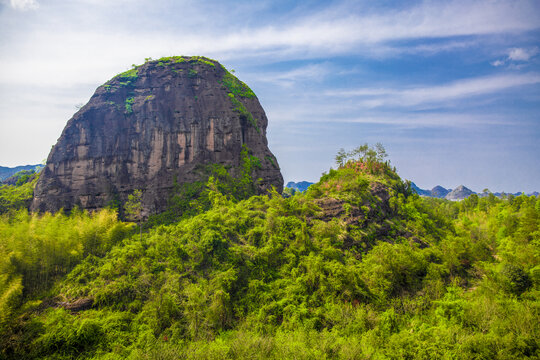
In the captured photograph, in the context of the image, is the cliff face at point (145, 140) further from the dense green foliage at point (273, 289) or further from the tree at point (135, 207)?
the dense green foliage at point (273, 289)

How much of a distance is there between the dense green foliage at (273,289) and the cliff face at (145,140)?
10.2 metres

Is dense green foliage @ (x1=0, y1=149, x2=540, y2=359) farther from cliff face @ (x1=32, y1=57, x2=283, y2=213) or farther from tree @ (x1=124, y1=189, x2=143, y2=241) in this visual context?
cliff face @ (x1=32, y1=57, x2=283, y2=213)

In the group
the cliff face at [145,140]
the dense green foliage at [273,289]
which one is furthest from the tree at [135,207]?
the dense green foliage at [273,289]

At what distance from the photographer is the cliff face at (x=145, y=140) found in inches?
1521

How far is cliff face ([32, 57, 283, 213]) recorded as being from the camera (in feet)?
127

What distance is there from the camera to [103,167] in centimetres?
3928

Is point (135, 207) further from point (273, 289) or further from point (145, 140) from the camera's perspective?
point (273, 289)

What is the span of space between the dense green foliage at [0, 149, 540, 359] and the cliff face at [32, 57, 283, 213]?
33.3ft

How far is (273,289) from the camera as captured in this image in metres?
22.6

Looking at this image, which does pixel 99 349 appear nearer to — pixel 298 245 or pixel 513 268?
pixel 298 245

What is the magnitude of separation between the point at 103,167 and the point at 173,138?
10.8 meters

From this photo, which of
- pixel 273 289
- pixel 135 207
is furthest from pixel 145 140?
pixel 273 289

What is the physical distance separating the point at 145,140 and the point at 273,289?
28.8 meters

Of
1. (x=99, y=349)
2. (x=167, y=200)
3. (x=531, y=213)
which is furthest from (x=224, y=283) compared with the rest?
(x=531, y=213)
